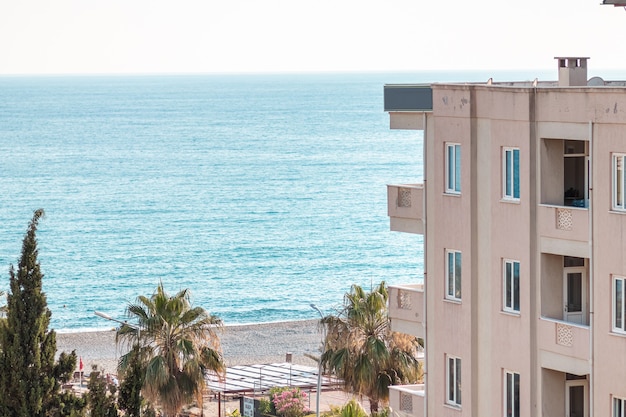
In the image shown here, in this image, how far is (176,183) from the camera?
190000 millimetres

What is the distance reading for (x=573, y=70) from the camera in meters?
31.5

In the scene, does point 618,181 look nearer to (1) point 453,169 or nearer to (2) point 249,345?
(1) point 453,169

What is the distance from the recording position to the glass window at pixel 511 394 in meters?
29.4

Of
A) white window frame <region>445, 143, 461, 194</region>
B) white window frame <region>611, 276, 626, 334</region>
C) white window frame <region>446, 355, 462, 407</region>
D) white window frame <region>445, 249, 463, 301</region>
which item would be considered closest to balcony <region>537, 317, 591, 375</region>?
white window frame <region>611, 276, 626, 334</region>

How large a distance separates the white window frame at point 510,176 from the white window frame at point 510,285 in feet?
4.43

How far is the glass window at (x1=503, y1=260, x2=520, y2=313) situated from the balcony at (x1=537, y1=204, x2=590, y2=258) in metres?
1.04

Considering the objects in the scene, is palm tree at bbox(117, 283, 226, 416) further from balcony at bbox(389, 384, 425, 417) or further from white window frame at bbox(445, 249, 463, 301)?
white window frame at bbox(445, 249, 463, 301)

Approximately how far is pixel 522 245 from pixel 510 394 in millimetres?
3174

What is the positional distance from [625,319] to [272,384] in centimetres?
3529

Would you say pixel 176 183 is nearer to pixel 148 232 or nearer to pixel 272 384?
pixel 148 232

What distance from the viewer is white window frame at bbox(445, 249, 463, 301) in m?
31.0

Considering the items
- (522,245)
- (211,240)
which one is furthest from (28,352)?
(211,240)

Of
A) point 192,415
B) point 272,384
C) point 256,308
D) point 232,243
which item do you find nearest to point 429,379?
point 192,415

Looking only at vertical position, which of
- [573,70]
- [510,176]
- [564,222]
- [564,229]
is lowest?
[564,229]
